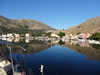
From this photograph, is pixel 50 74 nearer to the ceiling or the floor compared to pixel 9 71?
nearer to the floor

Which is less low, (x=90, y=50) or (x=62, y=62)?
(x=90, y=50)

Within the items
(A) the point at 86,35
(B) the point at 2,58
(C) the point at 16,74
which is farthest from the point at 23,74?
(A) the point at 86,35

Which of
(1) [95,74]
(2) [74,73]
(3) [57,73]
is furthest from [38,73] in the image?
(1) [95,74]

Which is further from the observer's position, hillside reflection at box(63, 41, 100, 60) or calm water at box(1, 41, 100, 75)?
hillside reflection at box(63, 41, 100, 60)

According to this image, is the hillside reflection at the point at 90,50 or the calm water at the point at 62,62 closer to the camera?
the calm water at the point at 62,62

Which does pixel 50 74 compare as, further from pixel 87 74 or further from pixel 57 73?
pixel 87 74

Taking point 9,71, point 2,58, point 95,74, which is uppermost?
point 2,58

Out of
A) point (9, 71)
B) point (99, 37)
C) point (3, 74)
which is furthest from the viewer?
point (99, 37)

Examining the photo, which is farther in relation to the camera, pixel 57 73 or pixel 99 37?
pixel 99 37

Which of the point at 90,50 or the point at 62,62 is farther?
the point at 90,50

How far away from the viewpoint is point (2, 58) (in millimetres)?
26031

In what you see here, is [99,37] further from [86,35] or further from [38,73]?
[38,73]

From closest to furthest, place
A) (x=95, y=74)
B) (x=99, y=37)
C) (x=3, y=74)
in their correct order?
(x=3, y=74) → (x=95, y=74) → (x=99, y=37)

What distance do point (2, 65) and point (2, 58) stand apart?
180 cm
